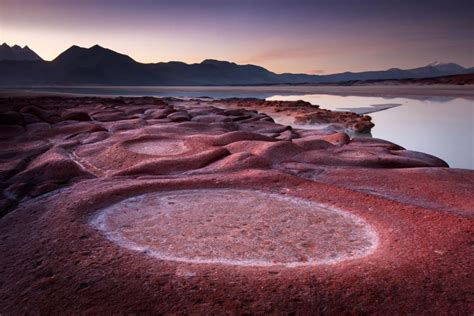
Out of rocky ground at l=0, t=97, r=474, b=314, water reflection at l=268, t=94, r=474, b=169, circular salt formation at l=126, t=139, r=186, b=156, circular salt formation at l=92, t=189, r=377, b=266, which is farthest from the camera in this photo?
water reflection at l=268, t=94, r=474, b=169

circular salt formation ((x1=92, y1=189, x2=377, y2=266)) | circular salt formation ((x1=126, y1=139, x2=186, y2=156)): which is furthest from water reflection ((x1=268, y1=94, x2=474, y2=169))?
circular salt formation ((x1=92, y1=189, x2=377, y2=266))

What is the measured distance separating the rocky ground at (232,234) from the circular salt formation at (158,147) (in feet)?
1.08

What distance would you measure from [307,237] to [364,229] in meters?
0.80

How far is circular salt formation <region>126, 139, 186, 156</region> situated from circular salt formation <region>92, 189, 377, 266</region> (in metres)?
3.64

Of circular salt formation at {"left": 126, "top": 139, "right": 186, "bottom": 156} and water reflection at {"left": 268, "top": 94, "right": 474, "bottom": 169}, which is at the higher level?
circular salt formation at {"left": 126, "top": 139, "right": 186, "bottom": 156}

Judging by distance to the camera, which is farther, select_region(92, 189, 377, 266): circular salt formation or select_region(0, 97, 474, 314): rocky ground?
select_region(92, 189, 377, 266): circular salt formation

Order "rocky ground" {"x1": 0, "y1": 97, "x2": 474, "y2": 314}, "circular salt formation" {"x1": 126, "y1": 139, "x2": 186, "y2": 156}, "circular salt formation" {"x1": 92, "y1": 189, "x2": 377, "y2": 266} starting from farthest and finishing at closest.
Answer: "circular salt formation" {"x1": 126, "y1": 139, "x2": 186, "y2": 156} → "circular salt formation" {"x1": 92, "y1": 189, "x2": 377, "y2": 266} → "rocky ground" {"x1": 0, "y1": 97, "x2": 474, "y2": 314}

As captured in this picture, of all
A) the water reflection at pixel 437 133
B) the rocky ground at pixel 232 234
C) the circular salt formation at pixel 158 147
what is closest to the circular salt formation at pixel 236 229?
→ the rocky ground at pixel 232 234

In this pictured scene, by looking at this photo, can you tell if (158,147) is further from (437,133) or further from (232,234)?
(437,133)

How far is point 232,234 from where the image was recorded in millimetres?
4844

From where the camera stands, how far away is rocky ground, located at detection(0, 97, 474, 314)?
3.40 m

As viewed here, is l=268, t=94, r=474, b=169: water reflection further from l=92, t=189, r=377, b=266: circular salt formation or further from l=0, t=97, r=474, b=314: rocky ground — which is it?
l=92, t=189, r=377, b=266: circular salt formation

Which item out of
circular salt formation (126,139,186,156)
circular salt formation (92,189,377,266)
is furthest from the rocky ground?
circular salt formation (126,139,186,156)

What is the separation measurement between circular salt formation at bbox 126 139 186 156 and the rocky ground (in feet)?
1.08
